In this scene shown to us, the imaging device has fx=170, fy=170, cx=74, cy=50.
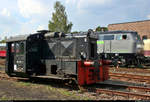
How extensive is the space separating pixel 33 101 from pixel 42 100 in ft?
1.01

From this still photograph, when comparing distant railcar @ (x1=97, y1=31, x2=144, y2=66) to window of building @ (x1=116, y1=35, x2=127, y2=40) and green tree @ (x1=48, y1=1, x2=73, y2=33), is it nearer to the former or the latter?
window of building @ (x1=116, y1=35, x2=127, y2=40)

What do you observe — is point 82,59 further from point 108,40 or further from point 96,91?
point 108,40

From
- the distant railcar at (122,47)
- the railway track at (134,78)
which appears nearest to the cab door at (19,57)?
the railway track at (134,78)

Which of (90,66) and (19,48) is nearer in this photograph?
(90,66)

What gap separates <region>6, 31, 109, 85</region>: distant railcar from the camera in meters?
7.57

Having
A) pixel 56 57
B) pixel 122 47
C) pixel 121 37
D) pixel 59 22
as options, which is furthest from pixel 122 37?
pixel 59 22

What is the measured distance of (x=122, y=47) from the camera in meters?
15.9

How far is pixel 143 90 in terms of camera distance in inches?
282

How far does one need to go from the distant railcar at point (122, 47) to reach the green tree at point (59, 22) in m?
24.0

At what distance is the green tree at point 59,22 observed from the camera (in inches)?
1590

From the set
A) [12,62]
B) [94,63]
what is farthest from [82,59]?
[12,62]

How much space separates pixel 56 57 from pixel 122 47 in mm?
8903

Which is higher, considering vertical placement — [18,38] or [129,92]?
[18,38]

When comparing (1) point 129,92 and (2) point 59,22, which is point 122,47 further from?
(2) point 59,22
